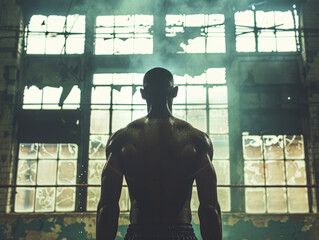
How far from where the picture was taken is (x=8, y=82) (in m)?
6.21

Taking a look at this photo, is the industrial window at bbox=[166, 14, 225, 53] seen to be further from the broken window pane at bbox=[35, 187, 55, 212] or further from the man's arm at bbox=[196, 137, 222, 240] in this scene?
the man's arm at bbox=[196, 137, 222, 240]

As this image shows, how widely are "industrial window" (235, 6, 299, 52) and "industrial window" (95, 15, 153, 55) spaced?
1.92m

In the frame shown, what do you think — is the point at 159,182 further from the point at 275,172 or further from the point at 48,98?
the point at 48,98

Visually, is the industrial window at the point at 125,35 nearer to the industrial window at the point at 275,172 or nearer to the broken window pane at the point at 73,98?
the broken window pane at the point at 73,98

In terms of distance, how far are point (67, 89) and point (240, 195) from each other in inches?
158

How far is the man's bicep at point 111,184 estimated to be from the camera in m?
1.28

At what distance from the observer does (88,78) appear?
20.9ft

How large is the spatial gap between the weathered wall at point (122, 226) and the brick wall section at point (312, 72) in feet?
2.82

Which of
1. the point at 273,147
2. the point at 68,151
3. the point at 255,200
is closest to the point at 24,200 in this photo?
the point at 68,151

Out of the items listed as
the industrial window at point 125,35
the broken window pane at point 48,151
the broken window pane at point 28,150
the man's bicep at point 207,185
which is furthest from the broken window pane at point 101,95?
the man's bicep at point 207,185

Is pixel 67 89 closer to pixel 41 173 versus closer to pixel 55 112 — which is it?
pixel 55 112

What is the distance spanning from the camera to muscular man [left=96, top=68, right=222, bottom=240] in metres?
1.26

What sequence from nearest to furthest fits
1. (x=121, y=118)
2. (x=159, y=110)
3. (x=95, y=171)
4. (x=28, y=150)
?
(x=159, y=110), (x=95, y=171), (x=28, y=150), (x=121, y=118)

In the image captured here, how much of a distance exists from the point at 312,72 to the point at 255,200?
2.83 meters
